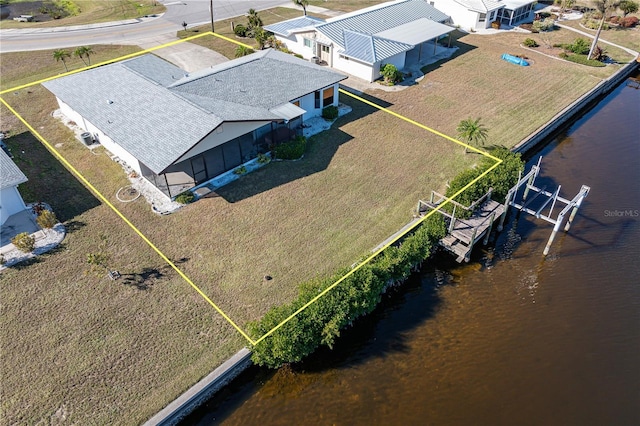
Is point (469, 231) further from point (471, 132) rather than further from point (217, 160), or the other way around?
point (217, 160)

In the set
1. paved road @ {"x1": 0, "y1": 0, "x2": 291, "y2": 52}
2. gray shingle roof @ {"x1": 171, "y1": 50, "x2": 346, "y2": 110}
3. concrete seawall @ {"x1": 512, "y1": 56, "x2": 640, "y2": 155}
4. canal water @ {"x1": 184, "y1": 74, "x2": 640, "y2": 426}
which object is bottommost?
canal water @ {"x1": 184, "y1": 74, "x2": 640, "y2": 426}

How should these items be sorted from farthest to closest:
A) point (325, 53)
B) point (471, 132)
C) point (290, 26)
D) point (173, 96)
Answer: point (290, 26), point (325, 53), point (471, 132), point (173, 96)

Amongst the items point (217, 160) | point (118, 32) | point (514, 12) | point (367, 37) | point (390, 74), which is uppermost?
point (514, 12)

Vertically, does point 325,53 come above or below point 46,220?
above

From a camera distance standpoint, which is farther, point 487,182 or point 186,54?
point 186,54

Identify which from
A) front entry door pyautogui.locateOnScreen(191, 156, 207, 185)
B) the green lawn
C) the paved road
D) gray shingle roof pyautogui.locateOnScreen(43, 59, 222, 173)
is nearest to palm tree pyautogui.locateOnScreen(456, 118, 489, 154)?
gray shingle roof pyautogui.locateOnScreen(43, 59, 222, 173)

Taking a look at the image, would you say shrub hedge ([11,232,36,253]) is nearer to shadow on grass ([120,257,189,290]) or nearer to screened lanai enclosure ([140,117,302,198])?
shadow on grass ([120,257,189,290])

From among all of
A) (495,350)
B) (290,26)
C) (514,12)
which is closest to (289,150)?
(495,350)
